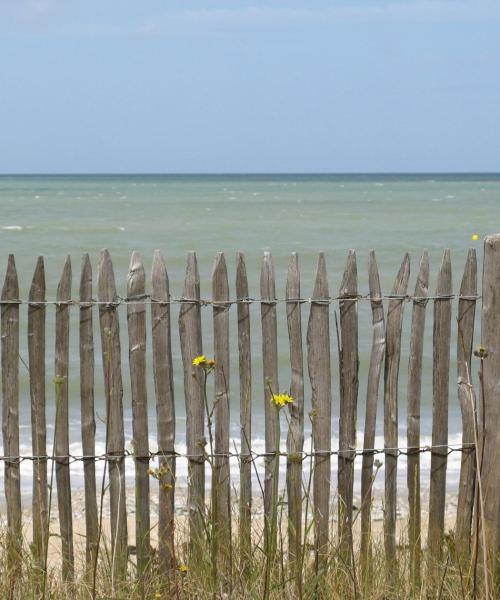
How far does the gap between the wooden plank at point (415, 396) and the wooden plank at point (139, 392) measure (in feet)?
3.37

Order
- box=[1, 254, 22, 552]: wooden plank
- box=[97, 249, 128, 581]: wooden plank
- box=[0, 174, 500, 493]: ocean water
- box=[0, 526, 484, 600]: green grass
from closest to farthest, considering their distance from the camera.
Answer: box=[0, 526, 484, 600]: green grass, box=[97, 249, 128, 581]: wooden plank, box=[1, 254, 22, 552]: wooden plank, box=[0, 174, 500, 493]: ocean water

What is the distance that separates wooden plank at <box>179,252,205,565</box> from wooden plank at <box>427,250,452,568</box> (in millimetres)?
921

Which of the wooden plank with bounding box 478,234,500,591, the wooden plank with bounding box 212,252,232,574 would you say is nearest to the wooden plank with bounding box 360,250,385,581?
the wooden plank with bounding box 478,234,500,591

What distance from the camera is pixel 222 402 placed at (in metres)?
3.88

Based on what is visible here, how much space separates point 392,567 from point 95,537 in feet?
3.91

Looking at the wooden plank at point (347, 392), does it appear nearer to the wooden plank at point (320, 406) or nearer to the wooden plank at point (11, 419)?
the wooden plank at point (320, 406)

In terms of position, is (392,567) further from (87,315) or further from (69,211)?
(69,211)

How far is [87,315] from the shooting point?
12.5 ft

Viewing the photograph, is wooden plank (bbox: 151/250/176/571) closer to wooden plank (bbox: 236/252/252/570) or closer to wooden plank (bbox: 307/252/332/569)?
wooden plank (bbox: 236/252/252/570)

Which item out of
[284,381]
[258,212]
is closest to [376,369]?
[284,381]

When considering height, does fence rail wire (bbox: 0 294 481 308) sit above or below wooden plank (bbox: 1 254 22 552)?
above

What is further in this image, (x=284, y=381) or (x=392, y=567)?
(x=284, y=381)

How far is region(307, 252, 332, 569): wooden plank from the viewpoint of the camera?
387cm

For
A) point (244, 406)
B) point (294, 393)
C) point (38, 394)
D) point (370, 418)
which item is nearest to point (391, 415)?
point (370, 418)
